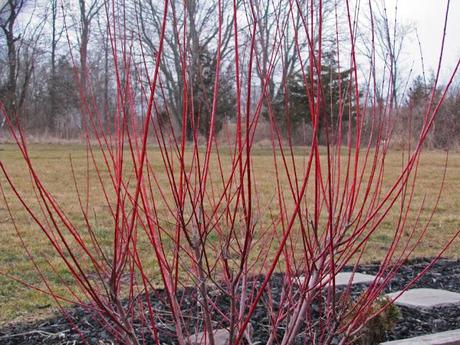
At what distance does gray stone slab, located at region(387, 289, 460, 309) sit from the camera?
317 centimetres

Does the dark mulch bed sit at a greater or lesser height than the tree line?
lesser

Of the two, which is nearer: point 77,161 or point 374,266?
point 374,266

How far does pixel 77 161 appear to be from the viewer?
1489 cm

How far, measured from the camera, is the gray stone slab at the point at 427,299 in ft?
10.4

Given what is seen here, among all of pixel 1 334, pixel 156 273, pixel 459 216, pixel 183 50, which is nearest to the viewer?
pixel 183 50

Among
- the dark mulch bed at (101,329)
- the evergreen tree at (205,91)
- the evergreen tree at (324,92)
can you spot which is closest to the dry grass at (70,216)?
the dark mulch bed at (101,329)

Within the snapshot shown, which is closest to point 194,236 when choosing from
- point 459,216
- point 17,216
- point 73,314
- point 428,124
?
point 428,124

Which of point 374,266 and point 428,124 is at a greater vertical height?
point 428,124

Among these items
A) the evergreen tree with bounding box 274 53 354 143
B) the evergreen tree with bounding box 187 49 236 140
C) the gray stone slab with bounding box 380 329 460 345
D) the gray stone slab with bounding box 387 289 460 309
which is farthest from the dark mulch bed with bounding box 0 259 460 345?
the evergreen tree with bounding box 274 53 354 143

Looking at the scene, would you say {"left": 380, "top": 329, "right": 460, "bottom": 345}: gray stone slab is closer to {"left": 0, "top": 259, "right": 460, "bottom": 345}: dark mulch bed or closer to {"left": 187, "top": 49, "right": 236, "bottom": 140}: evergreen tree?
{"left": 0, "top": 259, "right": 460, "bottom": 345}: dark mulch bed

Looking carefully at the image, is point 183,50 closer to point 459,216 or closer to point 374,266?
point 374,266

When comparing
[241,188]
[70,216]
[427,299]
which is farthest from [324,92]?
[70,216]

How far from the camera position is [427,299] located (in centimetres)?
326

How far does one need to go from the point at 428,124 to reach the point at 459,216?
6.29 m
